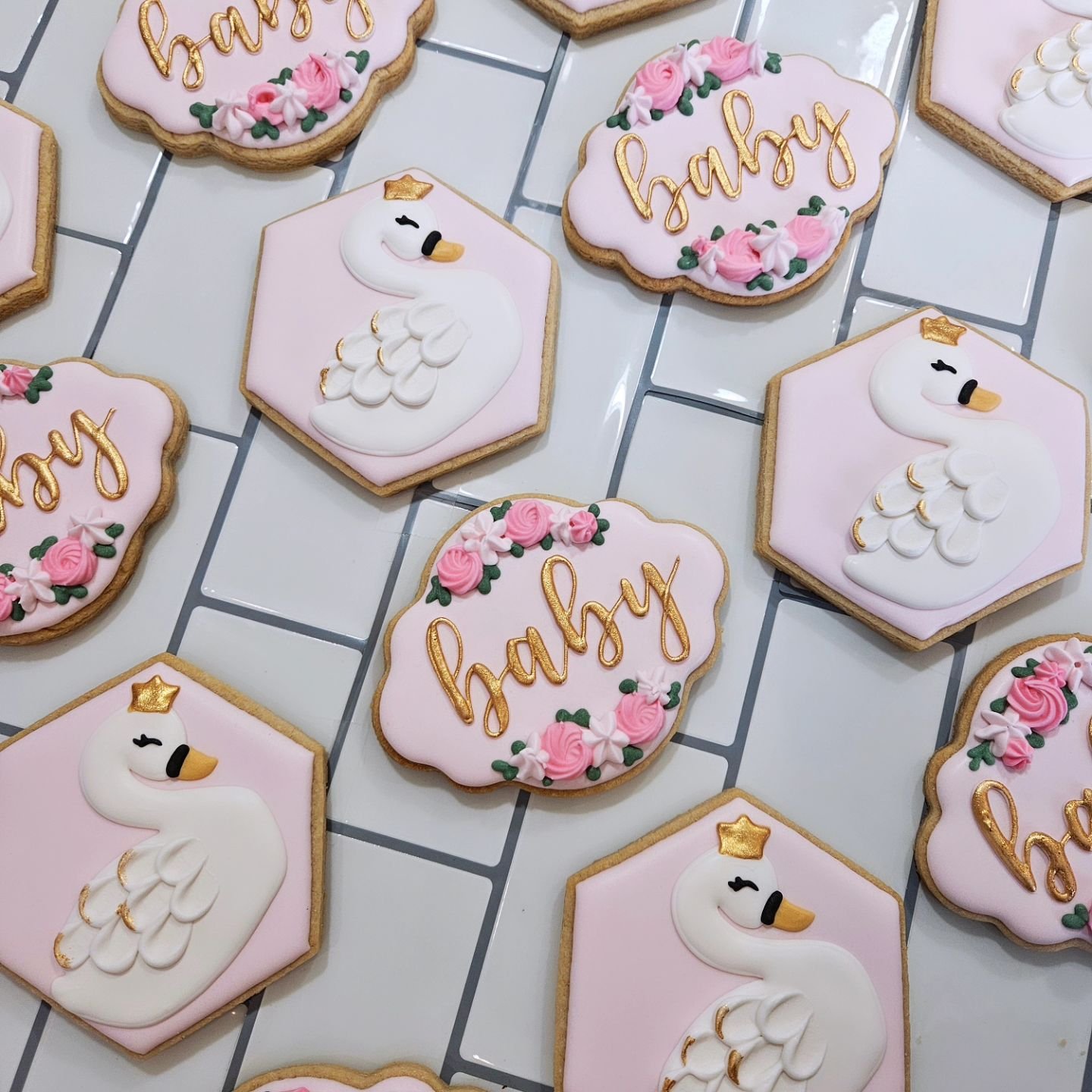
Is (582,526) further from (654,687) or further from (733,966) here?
(733,966)

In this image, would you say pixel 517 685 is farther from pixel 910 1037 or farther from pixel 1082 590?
pixel 1082 590

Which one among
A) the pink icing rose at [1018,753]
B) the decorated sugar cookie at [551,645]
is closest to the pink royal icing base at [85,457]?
the decorated sugar cookie at [551,645]

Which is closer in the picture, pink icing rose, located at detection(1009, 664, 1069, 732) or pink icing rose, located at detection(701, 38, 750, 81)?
pink icing rose, located at detection(1009, 664, 1069, 732)

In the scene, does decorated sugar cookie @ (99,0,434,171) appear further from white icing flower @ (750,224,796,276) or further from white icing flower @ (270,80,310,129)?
white icing flower @ (750,224,796,276)

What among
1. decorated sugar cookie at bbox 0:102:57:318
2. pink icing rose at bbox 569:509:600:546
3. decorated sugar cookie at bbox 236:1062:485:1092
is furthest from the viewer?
decorated sugar cookie at bbox 0:102:57:318

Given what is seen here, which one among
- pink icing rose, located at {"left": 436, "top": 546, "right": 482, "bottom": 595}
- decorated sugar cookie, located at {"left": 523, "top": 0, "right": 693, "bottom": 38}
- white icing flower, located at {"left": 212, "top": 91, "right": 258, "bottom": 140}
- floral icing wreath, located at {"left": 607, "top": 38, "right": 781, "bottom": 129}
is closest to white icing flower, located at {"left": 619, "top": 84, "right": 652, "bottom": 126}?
floral icing wreath, located at {"left": 607, "top": 38, "right": 781, "bottom": 129}

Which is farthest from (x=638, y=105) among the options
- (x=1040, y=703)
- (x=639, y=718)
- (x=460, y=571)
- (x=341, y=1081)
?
(x=341, y=1081)

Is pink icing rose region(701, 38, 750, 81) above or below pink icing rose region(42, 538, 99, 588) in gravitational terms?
above
